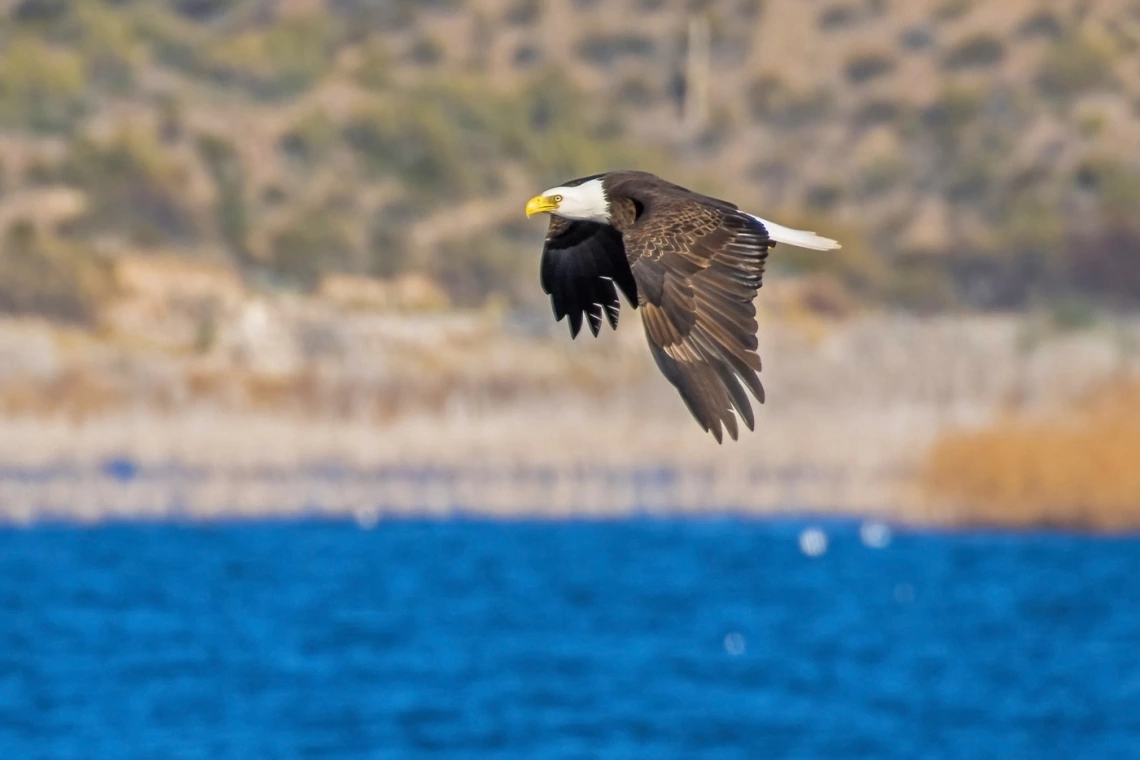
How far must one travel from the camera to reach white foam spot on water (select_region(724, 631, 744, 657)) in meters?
21.6

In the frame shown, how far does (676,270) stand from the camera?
736cm

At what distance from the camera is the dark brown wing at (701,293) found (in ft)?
22.6

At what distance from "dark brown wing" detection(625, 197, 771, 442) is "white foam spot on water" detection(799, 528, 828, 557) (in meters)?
19.5

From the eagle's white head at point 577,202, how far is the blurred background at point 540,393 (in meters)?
9.14

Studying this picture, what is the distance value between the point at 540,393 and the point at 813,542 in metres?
5.50

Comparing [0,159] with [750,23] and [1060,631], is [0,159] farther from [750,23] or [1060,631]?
[1060,631]

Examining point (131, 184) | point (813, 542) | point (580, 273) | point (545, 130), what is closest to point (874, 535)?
point (813, 542)

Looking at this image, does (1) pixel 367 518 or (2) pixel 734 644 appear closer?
(2) pixel 734 644

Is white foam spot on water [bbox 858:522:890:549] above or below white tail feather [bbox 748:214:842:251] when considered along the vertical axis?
above

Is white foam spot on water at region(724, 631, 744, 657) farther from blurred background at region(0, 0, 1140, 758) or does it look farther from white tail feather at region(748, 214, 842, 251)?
white tail feather at region(748, 214, 842, 251)

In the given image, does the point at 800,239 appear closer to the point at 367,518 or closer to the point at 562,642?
the point at 562,642

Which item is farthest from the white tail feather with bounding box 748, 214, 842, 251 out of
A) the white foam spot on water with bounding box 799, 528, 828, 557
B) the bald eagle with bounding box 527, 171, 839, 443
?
the white foam spot on water with bounding box 799, 528, 828, 557

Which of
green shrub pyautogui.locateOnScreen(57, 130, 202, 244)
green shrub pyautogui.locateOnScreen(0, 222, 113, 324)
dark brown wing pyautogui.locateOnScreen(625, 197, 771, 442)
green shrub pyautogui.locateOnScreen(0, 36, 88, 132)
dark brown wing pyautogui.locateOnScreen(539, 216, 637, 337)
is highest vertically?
green shrub pyautogui.locateOnScreen(0, 36, 88, 132)

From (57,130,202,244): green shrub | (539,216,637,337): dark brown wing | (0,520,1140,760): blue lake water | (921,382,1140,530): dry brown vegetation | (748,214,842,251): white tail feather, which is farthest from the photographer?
(57,130,202,244): green shrub
